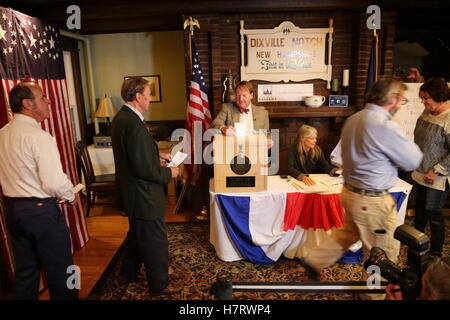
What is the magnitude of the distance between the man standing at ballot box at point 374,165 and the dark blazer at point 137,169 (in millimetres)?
1087

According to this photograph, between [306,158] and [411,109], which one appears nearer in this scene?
[306,158]

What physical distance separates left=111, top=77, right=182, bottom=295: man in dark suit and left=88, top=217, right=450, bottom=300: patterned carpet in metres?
0.22

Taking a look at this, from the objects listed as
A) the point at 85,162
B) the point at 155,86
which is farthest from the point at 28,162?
the point at 155,86

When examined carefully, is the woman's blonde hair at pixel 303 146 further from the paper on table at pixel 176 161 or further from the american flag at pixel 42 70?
the american flag at pixel 42 70

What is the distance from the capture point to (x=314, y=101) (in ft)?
12.6

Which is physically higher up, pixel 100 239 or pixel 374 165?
pixel 374 165

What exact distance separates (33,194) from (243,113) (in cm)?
185

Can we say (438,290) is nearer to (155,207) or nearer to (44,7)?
(155,207)

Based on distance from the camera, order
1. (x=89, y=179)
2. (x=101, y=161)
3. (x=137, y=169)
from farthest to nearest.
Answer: (x=101, y=161), (x=89, y=179), (x=137, y=169)

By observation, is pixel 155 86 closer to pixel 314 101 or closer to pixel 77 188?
pixel 314 101

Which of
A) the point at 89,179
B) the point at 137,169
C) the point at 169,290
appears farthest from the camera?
the point at 89,179

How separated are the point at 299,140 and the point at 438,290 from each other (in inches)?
77.8

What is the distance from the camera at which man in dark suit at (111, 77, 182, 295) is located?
2039mm

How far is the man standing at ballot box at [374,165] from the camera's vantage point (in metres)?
1.72
